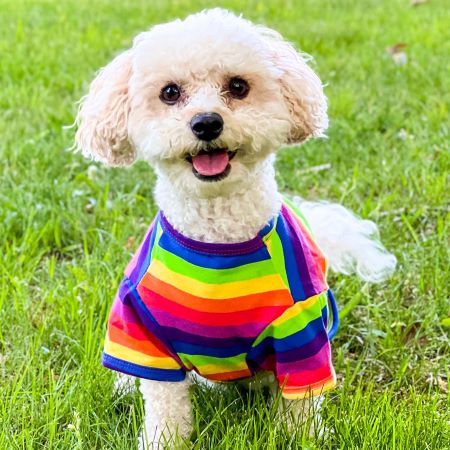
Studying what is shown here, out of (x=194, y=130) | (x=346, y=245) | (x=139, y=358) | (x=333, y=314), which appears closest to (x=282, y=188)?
(x=346, y=245)

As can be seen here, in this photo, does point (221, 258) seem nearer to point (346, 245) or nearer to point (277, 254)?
point (277, 254)

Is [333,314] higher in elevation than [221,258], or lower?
lower

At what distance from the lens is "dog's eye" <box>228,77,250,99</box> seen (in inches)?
80.9

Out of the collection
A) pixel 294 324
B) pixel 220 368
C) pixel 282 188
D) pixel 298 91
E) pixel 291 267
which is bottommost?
pixel 282 188

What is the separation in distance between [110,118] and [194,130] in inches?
12.8

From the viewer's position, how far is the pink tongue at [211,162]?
1.99m

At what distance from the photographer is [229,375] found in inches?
89.7

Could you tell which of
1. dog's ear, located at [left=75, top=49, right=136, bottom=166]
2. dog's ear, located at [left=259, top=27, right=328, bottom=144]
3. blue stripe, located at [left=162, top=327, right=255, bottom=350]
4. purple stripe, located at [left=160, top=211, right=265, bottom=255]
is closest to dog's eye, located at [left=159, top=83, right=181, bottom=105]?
dog's ear, located at [left=75, top=49, right=136, bottom=166]

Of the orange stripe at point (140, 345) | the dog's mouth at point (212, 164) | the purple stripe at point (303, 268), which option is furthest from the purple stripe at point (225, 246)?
the orange stripe at point (140, 345)

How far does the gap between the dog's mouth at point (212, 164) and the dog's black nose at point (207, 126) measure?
0.19ft

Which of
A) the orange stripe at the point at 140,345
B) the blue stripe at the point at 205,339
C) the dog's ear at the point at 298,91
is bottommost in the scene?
the orange stripe at the point at 140,345

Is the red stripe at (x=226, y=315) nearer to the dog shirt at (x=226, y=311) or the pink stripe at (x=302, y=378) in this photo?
the dog shirt at (x=226, y=311)

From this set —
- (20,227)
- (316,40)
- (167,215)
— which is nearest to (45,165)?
(20,227)

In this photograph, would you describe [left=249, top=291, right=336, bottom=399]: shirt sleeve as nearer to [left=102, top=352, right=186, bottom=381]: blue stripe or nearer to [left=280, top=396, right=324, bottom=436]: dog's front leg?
[left=280, top=396, right=324, bottom=436]: dog's front leg
